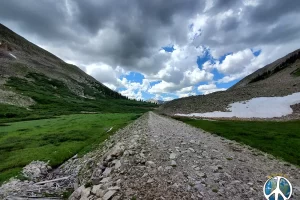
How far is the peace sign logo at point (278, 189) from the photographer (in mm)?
6199

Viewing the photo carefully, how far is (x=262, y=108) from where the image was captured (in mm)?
64750

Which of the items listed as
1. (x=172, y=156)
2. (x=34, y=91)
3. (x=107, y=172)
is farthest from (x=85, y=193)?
(x=34, y=91)

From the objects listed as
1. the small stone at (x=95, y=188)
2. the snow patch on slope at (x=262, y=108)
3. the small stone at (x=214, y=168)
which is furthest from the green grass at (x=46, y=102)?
the small stone at (x=214, y=168)

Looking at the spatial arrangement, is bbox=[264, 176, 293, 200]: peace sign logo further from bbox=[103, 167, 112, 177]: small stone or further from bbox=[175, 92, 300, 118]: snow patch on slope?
bbox=[175, 92, 300, 118]: snow patch on slope

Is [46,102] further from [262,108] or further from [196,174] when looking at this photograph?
[196,174]

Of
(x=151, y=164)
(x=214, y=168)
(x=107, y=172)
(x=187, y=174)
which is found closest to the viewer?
(x=187, y=174)

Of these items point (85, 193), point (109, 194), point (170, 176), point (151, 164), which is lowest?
point (85, 193)

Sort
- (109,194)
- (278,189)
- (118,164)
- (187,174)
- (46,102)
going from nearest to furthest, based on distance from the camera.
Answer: (278,189)
(109,194)
(187,174)
(118,164)
(46,102)

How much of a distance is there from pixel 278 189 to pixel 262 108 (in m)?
65.4

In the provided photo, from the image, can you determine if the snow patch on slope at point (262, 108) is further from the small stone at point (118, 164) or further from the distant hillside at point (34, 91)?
the distant hillside at point (34, 91)

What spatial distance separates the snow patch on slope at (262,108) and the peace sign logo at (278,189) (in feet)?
191

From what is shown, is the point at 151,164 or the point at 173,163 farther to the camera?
the point at 173,163

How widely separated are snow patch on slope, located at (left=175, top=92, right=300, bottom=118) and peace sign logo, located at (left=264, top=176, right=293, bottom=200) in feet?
191

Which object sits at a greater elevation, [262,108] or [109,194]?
[262,108]
